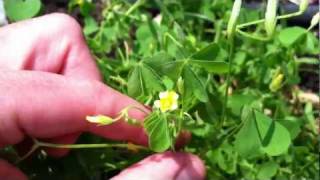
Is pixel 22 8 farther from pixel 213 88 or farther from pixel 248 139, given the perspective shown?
pixel 248 139

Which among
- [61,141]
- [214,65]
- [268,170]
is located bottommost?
[268,170]

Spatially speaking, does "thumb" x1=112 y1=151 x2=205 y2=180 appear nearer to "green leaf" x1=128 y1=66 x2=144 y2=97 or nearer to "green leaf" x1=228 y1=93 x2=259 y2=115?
"green leaf" x1=128 y1=66 x2=144 y2=97

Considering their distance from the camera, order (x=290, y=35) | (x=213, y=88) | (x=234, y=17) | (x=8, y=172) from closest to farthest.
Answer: (x=234, y=17)
(x=8, y=172)
(x=213, y=88)
(x=290, y=35)

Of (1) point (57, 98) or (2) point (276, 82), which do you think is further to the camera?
(2) point (276, 82)

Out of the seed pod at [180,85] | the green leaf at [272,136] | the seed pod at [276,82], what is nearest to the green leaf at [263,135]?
the green leaf at [272,136]

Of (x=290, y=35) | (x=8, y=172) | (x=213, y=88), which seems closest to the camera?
(x=8, y=172)

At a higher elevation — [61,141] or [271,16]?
A: [271,16]

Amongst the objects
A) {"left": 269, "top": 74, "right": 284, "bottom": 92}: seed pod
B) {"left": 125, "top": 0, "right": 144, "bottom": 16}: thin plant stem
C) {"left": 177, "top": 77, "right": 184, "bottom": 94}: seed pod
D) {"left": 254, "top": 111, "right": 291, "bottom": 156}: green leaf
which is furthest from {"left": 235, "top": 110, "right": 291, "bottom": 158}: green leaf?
{"left": 125, "top": 0, "right": 144, "bottom": 16}: thin plant stem

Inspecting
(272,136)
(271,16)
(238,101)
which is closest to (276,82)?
(238,101)
